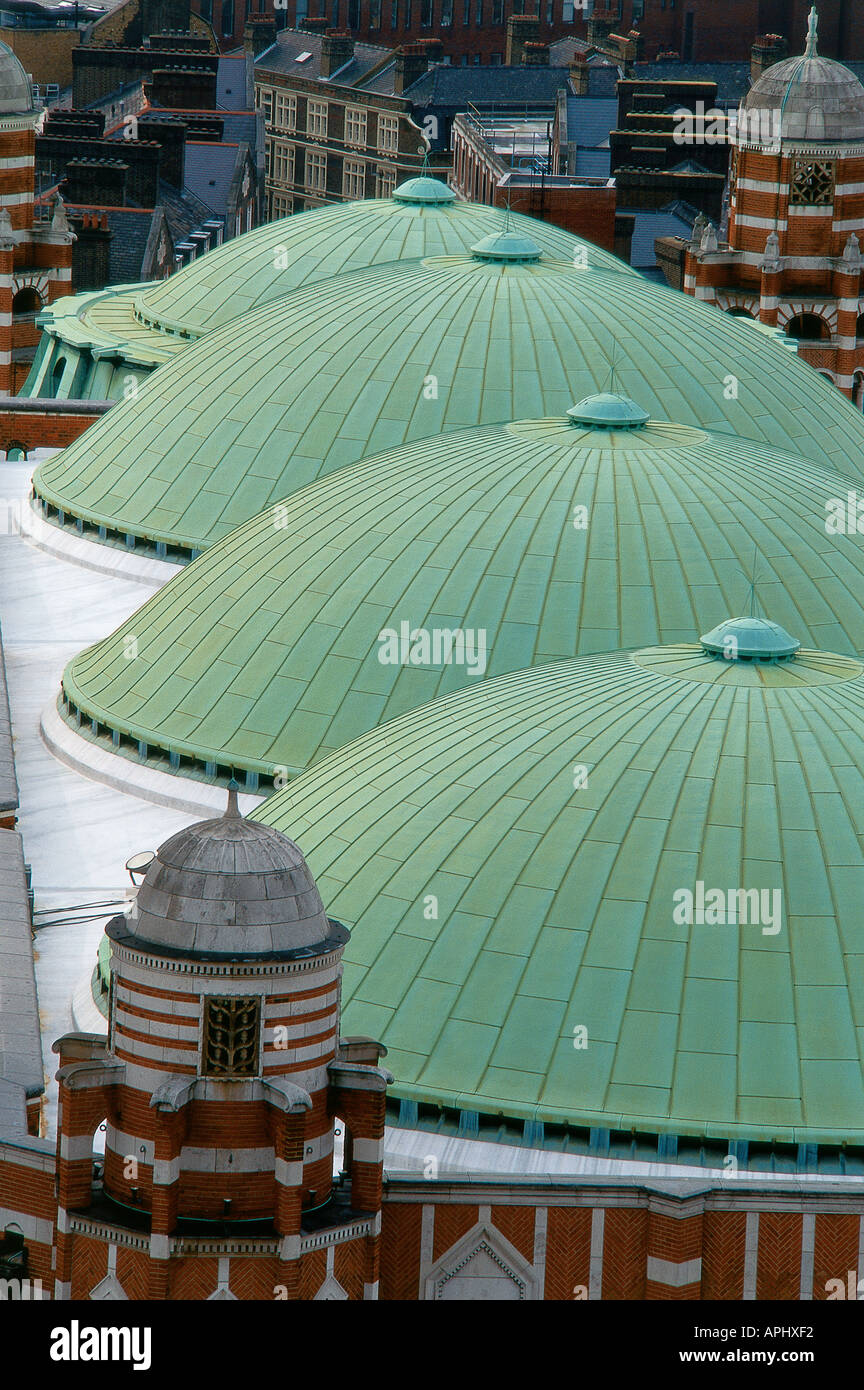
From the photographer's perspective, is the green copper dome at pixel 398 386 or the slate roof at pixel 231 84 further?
the slate roof at pixel 231 84

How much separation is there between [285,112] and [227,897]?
16885 cm

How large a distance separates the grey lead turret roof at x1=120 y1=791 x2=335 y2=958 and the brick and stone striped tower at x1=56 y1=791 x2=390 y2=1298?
Answer: 2 centimetres

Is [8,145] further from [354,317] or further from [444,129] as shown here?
[444,129]

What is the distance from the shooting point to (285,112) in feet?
→ 642

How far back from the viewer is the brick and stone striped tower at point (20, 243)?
8981cm

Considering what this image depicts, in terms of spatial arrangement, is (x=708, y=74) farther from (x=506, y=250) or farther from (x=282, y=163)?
(x=506, y=250)

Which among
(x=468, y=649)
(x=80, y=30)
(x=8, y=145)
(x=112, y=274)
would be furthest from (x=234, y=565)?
(x=80, y=30)

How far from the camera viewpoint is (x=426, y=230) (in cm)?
7888

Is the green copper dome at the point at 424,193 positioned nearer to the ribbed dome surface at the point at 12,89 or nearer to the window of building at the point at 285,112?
the ribbed dome surface at the point at 12,89

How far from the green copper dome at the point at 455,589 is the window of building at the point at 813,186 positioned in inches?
1324

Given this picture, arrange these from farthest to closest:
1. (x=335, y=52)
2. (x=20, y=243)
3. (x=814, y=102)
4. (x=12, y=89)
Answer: (x=335, y=52), (x=20, y=243), (x=12, y=89), (x=814, y=102)

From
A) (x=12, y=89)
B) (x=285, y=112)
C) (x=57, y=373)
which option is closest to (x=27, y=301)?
(x=12, y=89)

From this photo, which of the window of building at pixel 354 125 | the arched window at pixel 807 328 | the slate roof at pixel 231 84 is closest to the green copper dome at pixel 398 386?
the arched window at pixel 807 328
